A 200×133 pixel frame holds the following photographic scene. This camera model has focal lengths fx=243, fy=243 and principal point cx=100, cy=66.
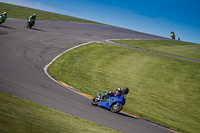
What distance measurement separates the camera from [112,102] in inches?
453

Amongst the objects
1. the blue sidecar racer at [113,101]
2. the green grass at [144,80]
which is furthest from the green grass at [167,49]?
the blue sidecar racer at [113,101]

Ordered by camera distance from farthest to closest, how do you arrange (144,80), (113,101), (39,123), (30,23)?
(30,23)
(144,80)
(113,101)
(39,123)

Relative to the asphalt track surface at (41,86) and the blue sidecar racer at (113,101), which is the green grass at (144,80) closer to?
the asphalt track surface at (41,86)

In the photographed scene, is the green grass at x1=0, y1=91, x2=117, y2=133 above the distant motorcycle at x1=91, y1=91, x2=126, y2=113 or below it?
below

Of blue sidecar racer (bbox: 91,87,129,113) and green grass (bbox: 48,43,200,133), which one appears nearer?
blue sidecar racer (bbox: 91,87,129,113)

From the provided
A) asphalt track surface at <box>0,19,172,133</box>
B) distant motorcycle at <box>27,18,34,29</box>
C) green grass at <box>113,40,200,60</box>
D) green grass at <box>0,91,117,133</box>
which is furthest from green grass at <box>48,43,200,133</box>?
distant motorcycle at <box>27,18,34,29</box>

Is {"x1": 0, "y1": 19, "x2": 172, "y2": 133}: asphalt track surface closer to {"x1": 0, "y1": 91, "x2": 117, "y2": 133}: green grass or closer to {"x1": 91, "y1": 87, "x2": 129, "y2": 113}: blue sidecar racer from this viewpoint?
{"x1": 91, "y1": 87, "x2": 129, "y2": 113}: blue sidecar racer

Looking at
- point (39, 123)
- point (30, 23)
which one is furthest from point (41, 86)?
point (30, 23)

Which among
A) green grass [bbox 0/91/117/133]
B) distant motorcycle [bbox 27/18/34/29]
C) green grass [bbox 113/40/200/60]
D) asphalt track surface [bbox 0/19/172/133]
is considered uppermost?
green grass [bbox 113/40/200/60]

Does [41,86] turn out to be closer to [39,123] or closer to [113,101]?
[113,101]

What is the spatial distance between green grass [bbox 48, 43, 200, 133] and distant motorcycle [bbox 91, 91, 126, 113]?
61.0 inches

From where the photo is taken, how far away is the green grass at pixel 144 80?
45.9ft

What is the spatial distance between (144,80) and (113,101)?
8.27 meters

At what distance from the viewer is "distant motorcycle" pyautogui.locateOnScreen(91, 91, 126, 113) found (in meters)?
11.5
